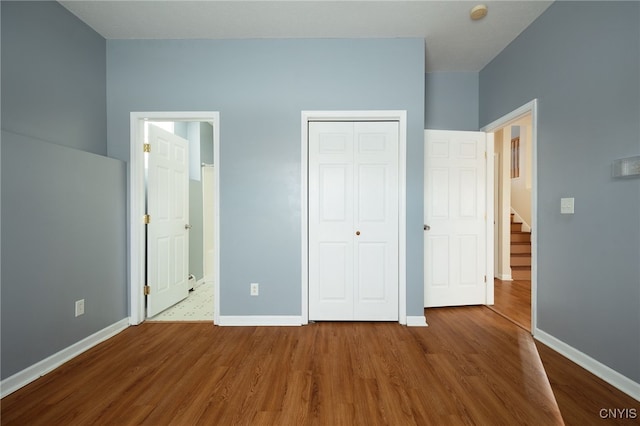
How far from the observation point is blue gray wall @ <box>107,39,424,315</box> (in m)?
2.61

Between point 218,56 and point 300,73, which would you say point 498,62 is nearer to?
point 300,73

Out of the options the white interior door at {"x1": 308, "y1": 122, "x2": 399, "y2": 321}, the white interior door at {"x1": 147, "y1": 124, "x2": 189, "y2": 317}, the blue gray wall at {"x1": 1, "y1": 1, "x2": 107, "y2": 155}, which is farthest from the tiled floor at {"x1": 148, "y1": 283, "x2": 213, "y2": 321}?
the blue gray wall at {"x1": 1, "y1": 1, "x2": 107, "y2": 155}

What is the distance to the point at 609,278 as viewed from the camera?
1.76 metres

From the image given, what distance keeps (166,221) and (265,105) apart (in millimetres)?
1730

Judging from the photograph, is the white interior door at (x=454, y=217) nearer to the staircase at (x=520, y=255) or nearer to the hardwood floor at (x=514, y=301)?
the hardwood floor at (x=514, y=301)

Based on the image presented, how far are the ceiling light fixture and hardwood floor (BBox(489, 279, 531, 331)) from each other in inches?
116

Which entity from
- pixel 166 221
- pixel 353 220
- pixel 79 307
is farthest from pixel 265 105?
pixel 79 307

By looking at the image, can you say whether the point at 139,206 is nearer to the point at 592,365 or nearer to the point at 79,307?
the point at 79,307

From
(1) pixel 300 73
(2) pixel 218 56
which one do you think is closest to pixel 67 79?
(2) pixel 218 56

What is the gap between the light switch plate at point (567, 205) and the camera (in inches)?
79.8

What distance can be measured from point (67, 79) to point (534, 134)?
4.21 m

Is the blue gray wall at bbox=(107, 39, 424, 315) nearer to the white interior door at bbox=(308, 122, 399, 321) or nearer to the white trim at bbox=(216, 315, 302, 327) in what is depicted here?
the white trim at bbox=(216, 315, 302, 327)

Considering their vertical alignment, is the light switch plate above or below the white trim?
above

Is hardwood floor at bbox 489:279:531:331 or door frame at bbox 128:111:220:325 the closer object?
door frame at bbox 128:111:220:325
